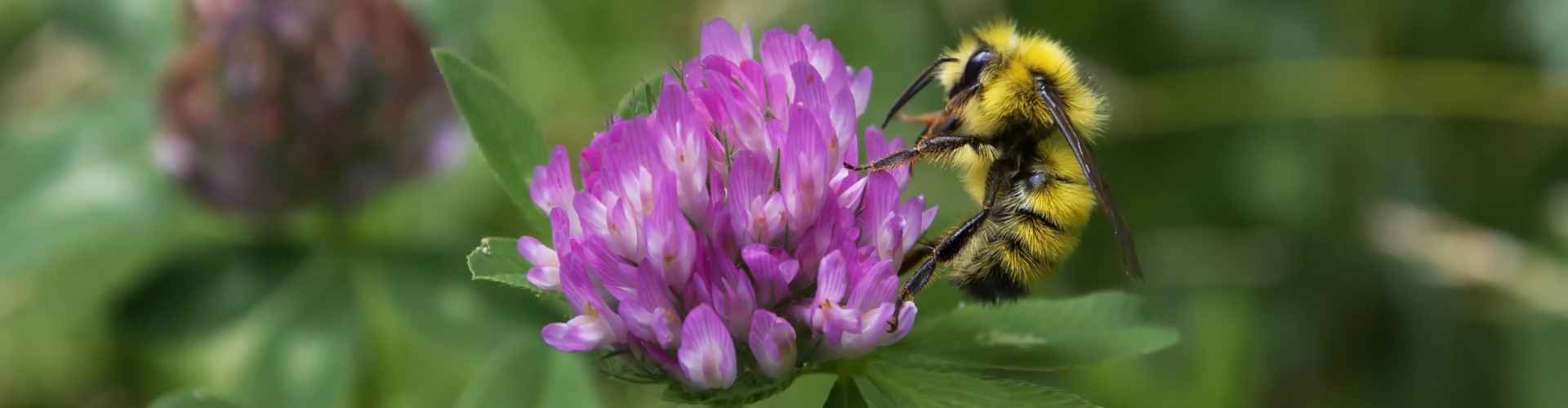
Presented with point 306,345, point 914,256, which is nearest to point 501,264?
point 914,256

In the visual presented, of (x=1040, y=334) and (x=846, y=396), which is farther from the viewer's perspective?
(x=1040, y=334)

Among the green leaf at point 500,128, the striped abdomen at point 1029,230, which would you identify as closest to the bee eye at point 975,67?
the striped abdomen at point 1029,230

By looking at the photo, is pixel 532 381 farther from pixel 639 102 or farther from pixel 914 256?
pixel 914 256

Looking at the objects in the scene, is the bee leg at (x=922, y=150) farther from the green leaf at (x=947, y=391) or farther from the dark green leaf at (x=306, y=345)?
the dark green leaf at (x=306, y=345)

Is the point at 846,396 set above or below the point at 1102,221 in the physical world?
below

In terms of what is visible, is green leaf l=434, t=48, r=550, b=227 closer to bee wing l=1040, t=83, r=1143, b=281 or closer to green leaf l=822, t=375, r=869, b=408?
green leaf l=822, t=375, r=869, b=408

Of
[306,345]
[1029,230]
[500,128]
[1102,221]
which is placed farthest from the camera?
[1102,221]

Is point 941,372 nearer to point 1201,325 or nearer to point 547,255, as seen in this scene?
point 547,255
